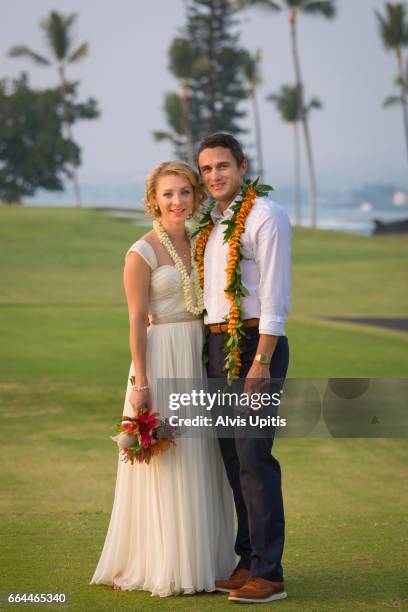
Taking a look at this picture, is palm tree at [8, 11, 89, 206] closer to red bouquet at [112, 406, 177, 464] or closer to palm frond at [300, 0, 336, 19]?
palm frond at [300, 0, 336, 19]

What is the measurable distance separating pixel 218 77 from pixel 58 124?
1023 cm

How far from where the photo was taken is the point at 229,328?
158 inches

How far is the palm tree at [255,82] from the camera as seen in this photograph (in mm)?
50969

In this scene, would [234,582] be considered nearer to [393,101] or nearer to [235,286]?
[235,286]

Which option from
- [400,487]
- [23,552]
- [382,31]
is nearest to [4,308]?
[400,487]

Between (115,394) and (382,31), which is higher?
(382,31)

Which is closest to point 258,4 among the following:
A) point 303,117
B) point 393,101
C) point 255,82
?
point 303,117

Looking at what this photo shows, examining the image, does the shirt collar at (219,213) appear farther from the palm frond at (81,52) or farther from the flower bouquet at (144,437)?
the palm frond at (81,52)

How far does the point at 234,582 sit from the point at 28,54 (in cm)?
4763

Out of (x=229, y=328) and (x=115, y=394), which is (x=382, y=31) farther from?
(x=229, y=328)

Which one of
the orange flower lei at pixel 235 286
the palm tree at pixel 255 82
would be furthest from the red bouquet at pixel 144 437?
the palm tree at pixel 255 82

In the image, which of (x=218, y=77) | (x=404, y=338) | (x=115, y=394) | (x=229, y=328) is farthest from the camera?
(x=218, y=77)

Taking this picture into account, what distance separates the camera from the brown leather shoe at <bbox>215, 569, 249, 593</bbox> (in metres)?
4.15

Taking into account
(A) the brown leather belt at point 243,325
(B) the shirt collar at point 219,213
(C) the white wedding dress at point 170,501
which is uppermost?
(B) the shirt collar at point 219,213
